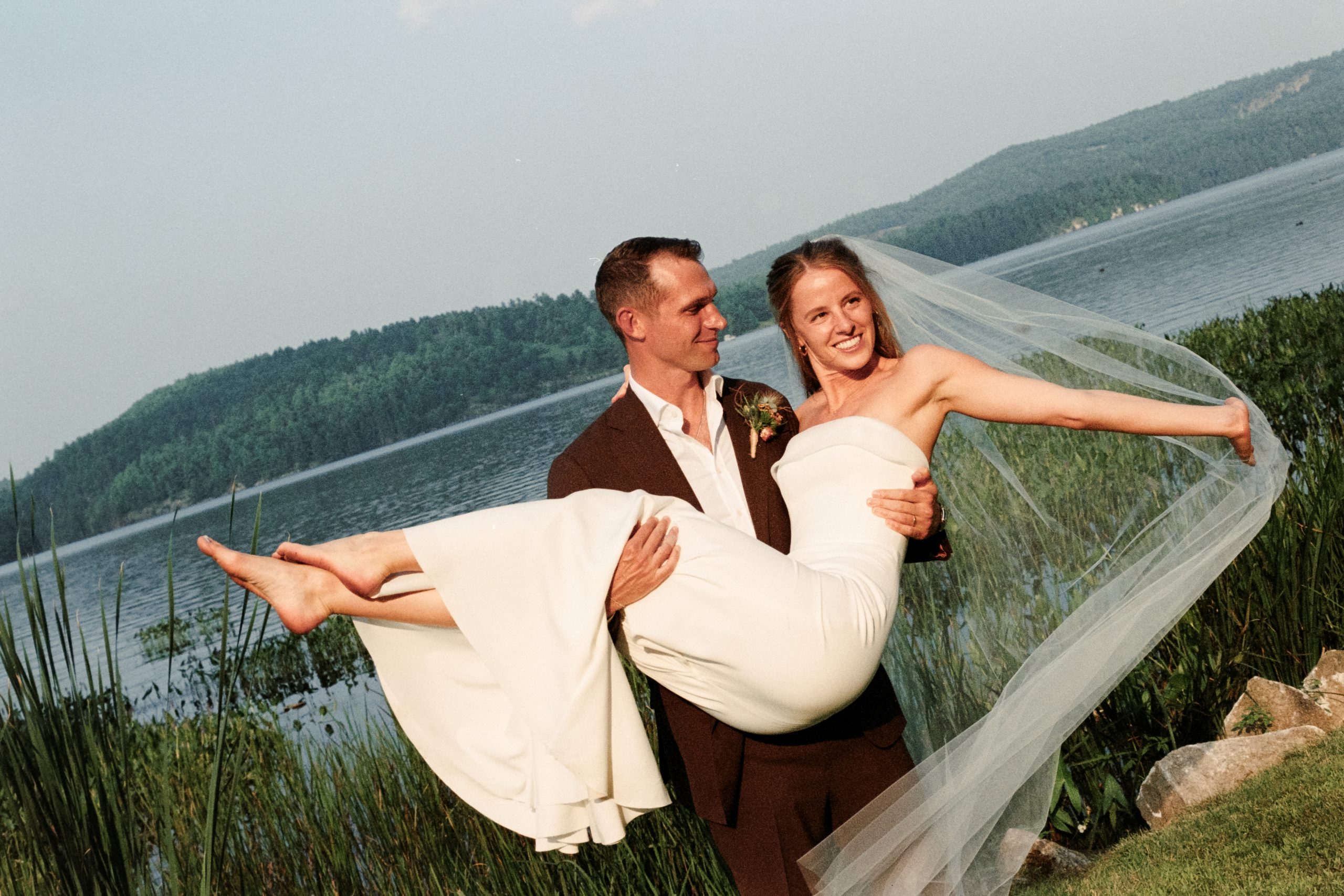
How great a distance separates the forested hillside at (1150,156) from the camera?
136m

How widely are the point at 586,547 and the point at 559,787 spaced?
71 cm

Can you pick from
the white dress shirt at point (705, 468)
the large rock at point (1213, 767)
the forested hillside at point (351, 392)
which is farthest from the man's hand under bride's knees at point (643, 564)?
the forested hillside at point (351, 392)

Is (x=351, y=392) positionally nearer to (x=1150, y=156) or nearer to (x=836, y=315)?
(x=836, y=315)

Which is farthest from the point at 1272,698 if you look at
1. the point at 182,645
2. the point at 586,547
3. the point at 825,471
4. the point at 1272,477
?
the point at 182,645

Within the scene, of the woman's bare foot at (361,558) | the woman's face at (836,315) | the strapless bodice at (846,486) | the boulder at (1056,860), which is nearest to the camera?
the woman's bare foot at (361,558)

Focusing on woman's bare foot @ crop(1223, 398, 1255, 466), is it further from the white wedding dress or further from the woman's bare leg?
the woman's bare leg

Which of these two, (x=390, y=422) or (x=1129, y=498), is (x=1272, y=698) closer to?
(x=1129, y=498)

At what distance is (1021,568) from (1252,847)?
1.22 metres

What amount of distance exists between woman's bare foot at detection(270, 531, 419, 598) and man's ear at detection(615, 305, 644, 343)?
117cm

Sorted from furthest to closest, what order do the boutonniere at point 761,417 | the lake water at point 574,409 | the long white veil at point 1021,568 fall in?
the lake water at point 574,409, the boutonniere at point 761,417, the long white veil at point 1021,568

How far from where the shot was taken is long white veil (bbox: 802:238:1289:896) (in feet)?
9.91

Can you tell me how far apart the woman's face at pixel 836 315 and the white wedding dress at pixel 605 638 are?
876 millimetres

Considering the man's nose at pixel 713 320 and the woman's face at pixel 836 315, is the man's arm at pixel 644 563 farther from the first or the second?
the woman's face at pixel 836 315

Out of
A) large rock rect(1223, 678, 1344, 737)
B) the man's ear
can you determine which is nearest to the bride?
the man's ear
